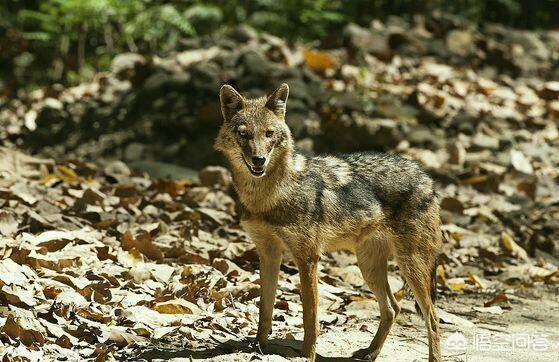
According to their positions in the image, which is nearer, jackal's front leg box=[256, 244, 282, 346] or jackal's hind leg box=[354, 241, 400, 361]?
jackal's front leg box=[256, 244, 282, 346]

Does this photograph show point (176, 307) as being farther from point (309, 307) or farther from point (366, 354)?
point (366, 354)

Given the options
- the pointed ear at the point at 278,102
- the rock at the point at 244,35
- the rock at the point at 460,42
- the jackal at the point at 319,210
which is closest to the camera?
the jackal at the point at 319,210

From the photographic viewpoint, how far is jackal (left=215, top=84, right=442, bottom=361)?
595 centimetres

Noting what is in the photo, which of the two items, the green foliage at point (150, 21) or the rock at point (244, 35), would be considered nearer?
the rock at point (244, 35)

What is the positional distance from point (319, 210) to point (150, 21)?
11242 millimetres

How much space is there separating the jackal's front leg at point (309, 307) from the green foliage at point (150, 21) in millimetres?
10068

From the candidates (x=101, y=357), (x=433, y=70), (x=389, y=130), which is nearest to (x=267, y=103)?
(x=101, y=357)

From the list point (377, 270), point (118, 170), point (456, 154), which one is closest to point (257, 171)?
point (377, 270)

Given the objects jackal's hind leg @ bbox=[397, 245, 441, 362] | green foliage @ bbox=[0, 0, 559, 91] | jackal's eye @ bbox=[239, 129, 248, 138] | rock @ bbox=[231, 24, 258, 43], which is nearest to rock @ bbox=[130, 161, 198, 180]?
rock @ bbox=[231, 24, 258, 43]

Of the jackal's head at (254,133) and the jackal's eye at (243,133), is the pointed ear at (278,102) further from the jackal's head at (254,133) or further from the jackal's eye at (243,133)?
the jackal's eye at (243,133)

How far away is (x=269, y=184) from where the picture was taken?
19.8 ft

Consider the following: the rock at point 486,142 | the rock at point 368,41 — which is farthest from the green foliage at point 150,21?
the rock at point 486,142

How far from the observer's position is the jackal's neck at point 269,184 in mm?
6008

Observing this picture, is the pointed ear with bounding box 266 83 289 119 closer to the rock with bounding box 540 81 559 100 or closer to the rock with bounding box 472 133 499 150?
the rock with bounding box 472 133 499 150
